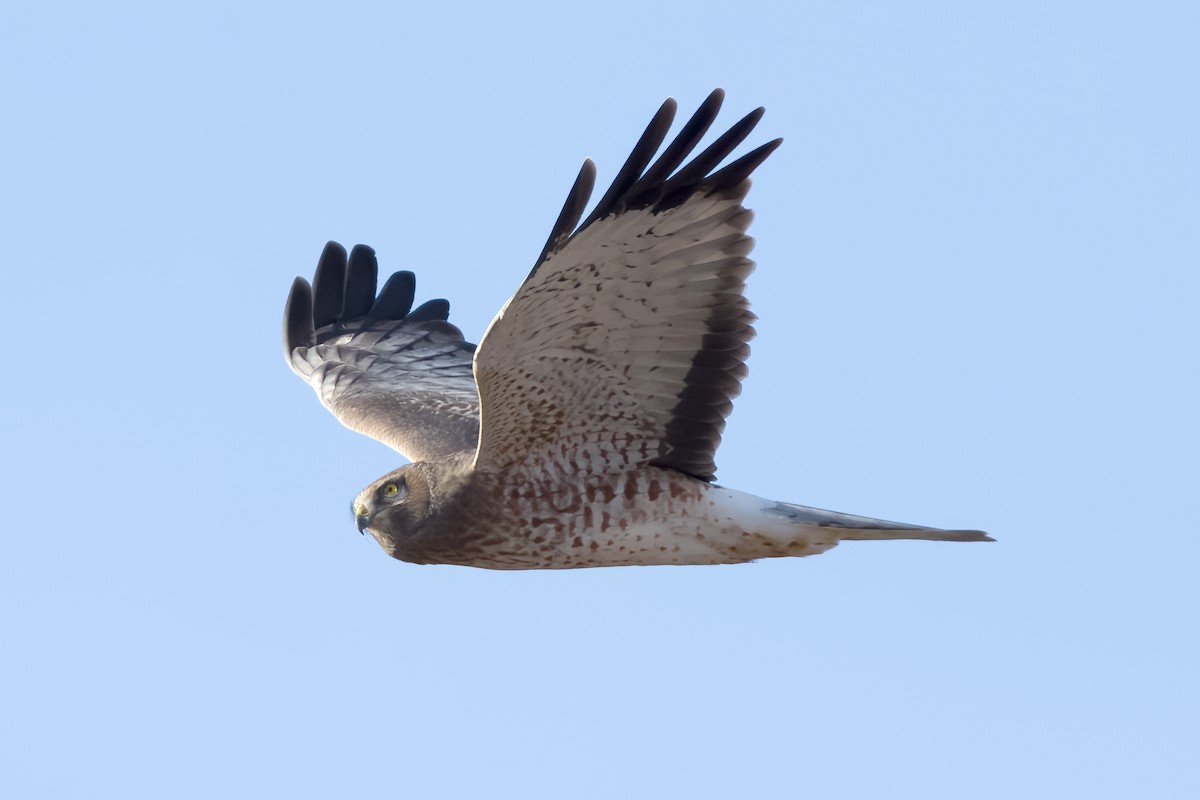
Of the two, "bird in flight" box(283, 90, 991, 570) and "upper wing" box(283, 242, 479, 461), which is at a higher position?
"upper wing" box(283, 242, 479, 461)

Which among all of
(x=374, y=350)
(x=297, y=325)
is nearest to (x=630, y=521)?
(x=374, y=350)

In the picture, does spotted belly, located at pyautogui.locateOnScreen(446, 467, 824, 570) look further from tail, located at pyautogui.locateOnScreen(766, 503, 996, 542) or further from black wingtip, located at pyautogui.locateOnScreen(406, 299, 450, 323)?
black wingtip, located at pyautogui.locateOnScreen(406, 299, 450, 323)

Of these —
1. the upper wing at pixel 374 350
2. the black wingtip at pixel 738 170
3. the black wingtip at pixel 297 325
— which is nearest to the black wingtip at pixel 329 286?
the upper wing at pixel 374 350

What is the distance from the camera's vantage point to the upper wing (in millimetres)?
10312

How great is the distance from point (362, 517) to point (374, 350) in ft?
10.1

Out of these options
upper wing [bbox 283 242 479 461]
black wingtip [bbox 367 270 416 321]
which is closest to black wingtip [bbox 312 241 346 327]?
upper wing [bbox 283 242 479 461]

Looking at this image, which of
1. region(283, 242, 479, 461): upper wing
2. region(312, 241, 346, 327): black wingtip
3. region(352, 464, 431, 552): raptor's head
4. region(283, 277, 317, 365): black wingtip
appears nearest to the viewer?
region(352, 464, 431, 552): raptor's head

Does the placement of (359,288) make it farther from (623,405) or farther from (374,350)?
(623,405)

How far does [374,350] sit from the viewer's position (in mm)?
11289

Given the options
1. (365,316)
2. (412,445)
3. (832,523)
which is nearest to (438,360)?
(365,316)

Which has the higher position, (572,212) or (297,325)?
(297,325)

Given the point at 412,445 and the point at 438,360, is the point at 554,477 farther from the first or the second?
the point at 438,360

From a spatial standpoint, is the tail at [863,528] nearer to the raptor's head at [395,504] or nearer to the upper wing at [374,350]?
the raptor's head at [395,504]

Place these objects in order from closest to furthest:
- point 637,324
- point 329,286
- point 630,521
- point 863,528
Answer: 1. point 637,324
2. point 863,528
3. point 630,521
4. point 329,286
